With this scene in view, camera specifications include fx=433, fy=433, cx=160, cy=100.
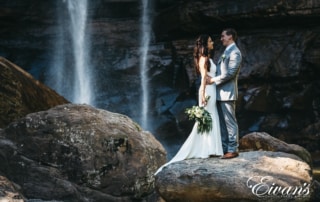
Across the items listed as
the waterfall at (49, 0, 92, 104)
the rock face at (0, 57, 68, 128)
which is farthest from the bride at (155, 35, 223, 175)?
the waterfall at (49, 0, 92, 104)

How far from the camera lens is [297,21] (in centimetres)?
2058

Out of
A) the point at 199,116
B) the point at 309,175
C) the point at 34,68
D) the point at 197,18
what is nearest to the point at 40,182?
the point at 199,116

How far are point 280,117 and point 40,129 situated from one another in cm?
1556

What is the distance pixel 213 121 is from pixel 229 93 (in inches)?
21.0

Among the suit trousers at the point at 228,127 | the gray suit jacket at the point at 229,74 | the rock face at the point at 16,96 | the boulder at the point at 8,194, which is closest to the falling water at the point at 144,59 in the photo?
the rock face at the point at 16,96

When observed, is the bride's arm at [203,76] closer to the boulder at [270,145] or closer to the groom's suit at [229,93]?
the groom's suit at [229,93]

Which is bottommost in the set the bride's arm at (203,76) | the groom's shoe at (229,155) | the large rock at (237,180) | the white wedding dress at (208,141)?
the large rock at (237,180)

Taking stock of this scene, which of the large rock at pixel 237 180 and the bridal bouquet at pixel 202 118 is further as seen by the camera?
the bridal bouquet at pixel 202 118

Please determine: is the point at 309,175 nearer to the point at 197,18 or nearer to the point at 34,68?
the point at 197,18

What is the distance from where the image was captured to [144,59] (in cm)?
2288

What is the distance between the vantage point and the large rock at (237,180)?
19.8 feet

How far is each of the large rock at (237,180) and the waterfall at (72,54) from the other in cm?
1764

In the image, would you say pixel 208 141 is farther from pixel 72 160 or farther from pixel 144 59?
pixel 144 59

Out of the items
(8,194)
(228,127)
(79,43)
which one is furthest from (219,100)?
(79,43)
